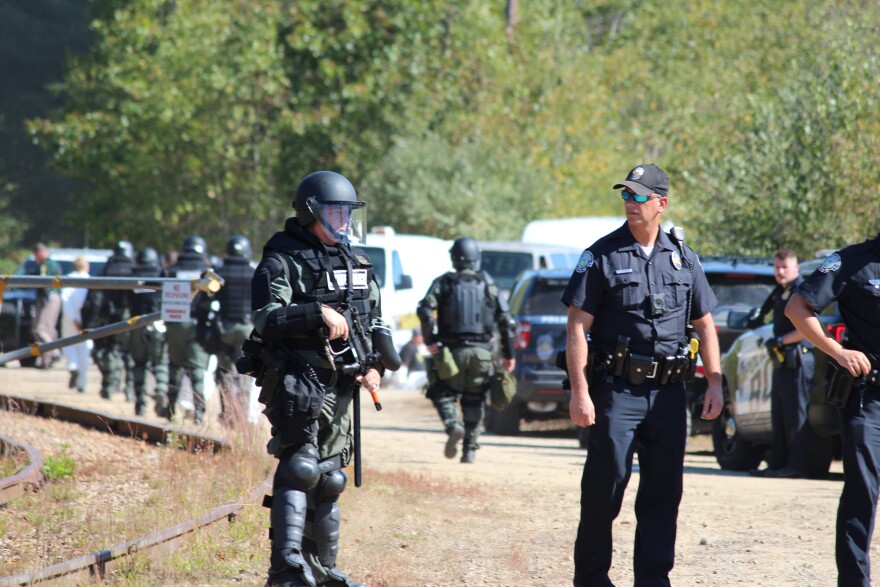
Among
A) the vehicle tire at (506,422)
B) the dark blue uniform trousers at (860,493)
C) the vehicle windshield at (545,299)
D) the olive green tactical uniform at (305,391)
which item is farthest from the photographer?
the vehicle tire at (506,422)

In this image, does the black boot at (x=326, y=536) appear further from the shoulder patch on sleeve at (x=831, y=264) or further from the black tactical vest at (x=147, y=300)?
the black tactical vest at (x=147, y=300)

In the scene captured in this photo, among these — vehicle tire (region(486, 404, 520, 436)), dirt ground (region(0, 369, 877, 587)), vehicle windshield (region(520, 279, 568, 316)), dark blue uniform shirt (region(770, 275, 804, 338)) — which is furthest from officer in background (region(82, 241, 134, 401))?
dark blue uniform shirt (region(770, 275, 804, 338))

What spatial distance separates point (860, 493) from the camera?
19.6 feet

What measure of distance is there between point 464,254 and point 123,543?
19.8 feet

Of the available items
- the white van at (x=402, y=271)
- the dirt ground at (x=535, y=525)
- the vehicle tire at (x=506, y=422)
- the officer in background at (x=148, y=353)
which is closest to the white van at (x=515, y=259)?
the white van at (x=402, y=271)

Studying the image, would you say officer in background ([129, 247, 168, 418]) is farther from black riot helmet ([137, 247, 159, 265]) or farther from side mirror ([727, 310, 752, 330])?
side mirror ([727, 310, 752, 330])

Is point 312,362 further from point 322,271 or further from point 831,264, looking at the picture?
point 831,264

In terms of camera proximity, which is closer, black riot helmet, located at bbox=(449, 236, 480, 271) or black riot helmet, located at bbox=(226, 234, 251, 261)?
black riot helmet, located at bbox=(449, 236, 480, 271)

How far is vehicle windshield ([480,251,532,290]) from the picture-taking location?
74.2ft

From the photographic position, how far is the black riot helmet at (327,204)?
629 centimetres

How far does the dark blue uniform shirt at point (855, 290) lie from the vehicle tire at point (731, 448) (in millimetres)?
6450

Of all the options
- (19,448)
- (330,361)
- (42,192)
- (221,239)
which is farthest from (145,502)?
(42,192)

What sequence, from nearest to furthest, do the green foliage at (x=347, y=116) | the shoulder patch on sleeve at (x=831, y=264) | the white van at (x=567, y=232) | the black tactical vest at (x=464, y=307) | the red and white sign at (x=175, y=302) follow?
the shoulder patch on sleeve at (x=831, y=264), the red and white sign at (x=175, y=302), the black tactical vest at (x=464, y=307), the white van at (x=567, y=232), the green foliage at (x=347, y=116)

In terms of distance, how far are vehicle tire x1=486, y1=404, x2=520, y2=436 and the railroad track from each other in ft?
15.5
